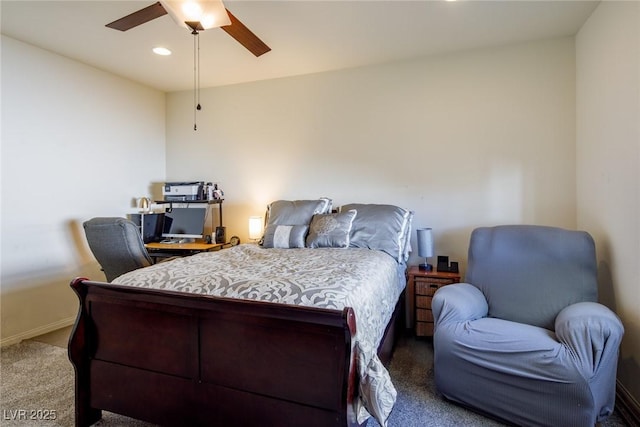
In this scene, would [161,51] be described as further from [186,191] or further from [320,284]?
[320,284]

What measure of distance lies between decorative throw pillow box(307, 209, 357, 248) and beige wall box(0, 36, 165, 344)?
239 centimetres

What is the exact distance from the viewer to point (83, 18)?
252cm

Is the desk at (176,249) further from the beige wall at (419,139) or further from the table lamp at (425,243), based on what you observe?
the table lamp at (425,243)

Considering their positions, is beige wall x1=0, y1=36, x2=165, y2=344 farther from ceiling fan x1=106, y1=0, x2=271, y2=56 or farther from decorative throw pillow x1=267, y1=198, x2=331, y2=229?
decorative throw pillow x1=267, y1=198, x2=331, y2=229

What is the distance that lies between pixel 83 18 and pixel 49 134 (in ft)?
3.86

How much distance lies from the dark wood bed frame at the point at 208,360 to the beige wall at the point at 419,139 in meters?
2.17

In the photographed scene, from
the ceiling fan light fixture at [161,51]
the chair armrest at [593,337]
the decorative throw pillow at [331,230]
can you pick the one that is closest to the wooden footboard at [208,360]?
the chair armrest at [593,337]

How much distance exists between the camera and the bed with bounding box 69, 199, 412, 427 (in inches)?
52.9

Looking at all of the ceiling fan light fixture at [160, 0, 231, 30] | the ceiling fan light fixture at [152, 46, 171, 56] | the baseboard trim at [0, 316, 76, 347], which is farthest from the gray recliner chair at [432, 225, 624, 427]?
the baseboard trim at [0, 316, 76, 347]

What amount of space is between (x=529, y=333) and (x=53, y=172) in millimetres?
4022

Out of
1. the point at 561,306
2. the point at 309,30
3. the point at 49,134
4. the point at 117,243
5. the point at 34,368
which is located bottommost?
the point at 34,368

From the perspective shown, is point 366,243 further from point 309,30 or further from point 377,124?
point 309,30

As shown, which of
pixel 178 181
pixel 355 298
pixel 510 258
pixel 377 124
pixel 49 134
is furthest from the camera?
pixel 178 181

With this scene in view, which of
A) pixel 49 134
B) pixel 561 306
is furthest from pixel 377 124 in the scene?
pixel 49 134
